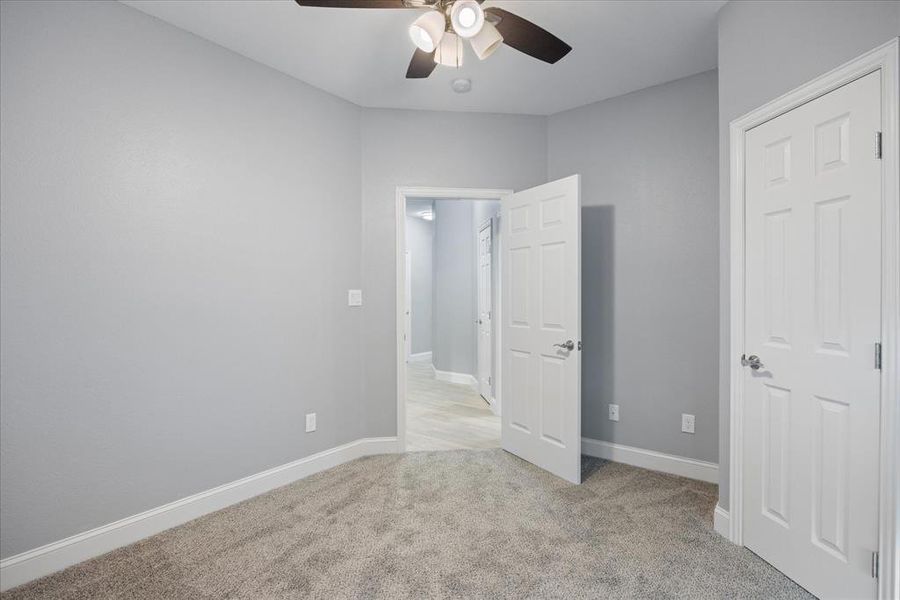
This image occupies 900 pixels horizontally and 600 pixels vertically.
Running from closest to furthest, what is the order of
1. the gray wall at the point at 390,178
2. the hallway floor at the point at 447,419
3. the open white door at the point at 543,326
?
the open white door at the point at 543,326 → the gray wall at the point at 390,178 → the hallway floor at the point at 447,419

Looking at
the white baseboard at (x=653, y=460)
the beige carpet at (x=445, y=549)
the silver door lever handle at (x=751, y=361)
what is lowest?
the beige carpet at (x=445, y=549)

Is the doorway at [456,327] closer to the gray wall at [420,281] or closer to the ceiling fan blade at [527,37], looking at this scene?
the gray wall at [420,281]

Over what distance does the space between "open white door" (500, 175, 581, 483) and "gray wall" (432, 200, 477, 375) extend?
2.60m

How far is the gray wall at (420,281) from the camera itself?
8.52 meters

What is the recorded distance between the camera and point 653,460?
3230mm

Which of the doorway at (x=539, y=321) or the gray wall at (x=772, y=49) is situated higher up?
the gray wall at (x=772, y=49)

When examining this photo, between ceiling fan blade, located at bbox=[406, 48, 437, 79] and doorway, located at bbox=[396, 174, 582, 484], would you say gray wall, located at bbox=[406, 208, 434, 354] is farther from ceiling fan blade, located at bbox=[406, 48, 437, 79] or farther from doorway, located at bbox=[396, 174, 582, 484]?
ceiling fan blade, located at bbox=[406, 48, 437, 79]

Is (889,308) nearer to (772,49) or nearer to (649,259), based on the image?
(772,49)

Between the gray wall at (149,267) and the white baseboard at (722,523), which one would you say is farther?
the white baseboard at (722,523)

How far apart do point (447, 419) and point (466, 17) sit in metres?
3.64

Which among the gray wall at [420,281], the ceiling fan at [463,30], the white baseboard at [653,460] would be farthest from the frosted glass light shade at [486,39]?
the gray wall at [420,281]

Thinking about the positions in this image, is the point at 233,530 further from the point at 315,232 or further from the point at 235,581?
the point at 315,232

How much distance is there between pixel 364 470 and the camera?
3.20 metres

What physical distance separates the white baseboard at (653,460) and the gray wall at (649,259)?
2.0 inches
